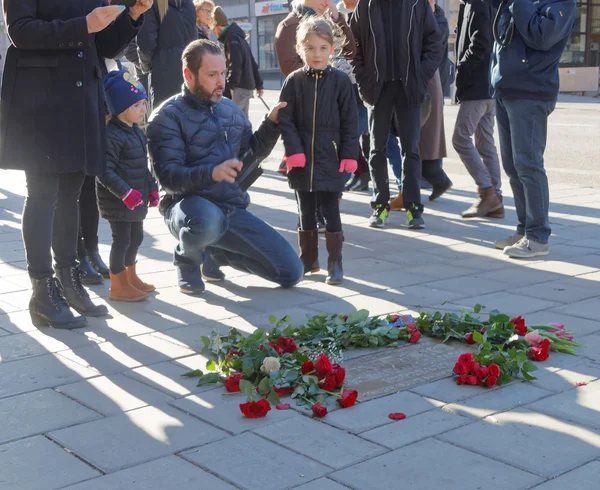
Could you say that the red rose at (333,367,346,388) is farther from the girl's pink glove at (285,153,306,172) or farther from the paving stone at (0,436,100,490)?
the girl's pink glove at (285,153,306,172)

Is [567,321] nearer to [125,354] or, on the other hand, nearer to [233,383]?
[233,383]

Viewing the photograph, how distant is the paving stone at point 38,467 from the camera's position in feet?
9.94

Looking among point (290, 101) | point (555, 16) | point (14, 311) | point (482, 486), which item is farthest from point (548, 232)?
point (482, 486)

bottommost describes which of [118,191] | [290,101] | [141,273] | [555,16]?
[141,273]

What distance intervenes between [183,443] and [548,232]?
4.00 m

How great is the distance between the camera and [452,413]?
3.57m

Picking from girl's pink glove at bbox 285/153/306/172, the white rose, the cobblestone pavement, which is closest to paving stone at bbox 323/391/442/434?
the cobblestone pavement

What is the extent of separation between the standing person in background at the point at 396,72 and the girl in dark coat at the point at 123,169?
101 inches

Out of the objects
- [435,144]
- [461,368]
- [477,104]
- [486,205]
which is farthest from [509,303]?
[435,144]

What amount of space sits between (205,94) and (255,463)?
2.95 m

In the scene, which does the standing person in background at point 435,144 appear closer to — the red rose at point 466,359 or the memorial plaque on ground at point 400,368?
the memorial plaque on ground at point 400,368

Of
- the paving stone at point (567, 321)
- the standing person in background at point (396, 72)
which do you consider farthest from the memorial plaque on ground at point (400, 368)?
the standing person in background at point (396, 72)

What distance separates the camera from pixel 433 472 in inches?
120

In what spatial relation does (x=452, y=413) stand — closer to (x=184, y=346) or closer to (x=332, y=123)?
(x=184, y=346)
